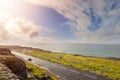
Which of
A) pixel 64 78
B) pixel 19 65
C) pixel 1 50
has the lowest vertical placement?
pixel 64 78

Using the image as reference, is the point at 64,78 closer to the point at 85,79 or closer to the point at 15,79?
the point at 85,79

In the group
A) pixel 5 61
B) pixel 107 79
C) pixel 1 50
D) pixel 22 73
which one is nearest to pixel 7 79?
pixel 5 61

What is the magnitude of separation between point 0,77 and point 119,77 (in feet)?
260

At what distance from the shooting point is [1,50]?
44156 mm

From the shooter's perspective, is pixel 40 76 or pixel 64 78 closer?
pixel 40 76

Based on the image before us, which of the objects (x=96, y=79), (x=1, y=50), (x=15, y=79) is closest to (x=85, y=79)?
(x=96, y=79)

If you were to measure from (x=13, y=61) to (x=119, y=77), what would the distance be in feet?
220

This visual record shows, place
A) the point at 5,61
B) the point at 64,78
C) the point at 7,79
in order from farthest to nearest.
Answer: the point at 64,78
the point at 5,61
the point at 7,79

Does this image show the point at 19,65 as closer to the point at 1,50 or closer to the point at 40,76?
the point at 1,50

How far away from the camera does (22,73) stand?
35906 mm

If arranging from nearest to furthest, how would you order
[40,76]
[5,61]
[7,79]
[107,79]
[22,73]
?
[7,79] → [5,61] → [22,73] → [40,76] → [107,79]

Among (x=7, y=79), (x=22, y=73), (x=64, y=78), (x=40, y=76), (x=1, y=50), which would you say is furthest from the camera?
(x=64, y=78)

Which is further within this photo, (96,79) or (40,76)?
(96,79)

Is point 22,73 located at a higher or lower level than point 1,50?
lower
